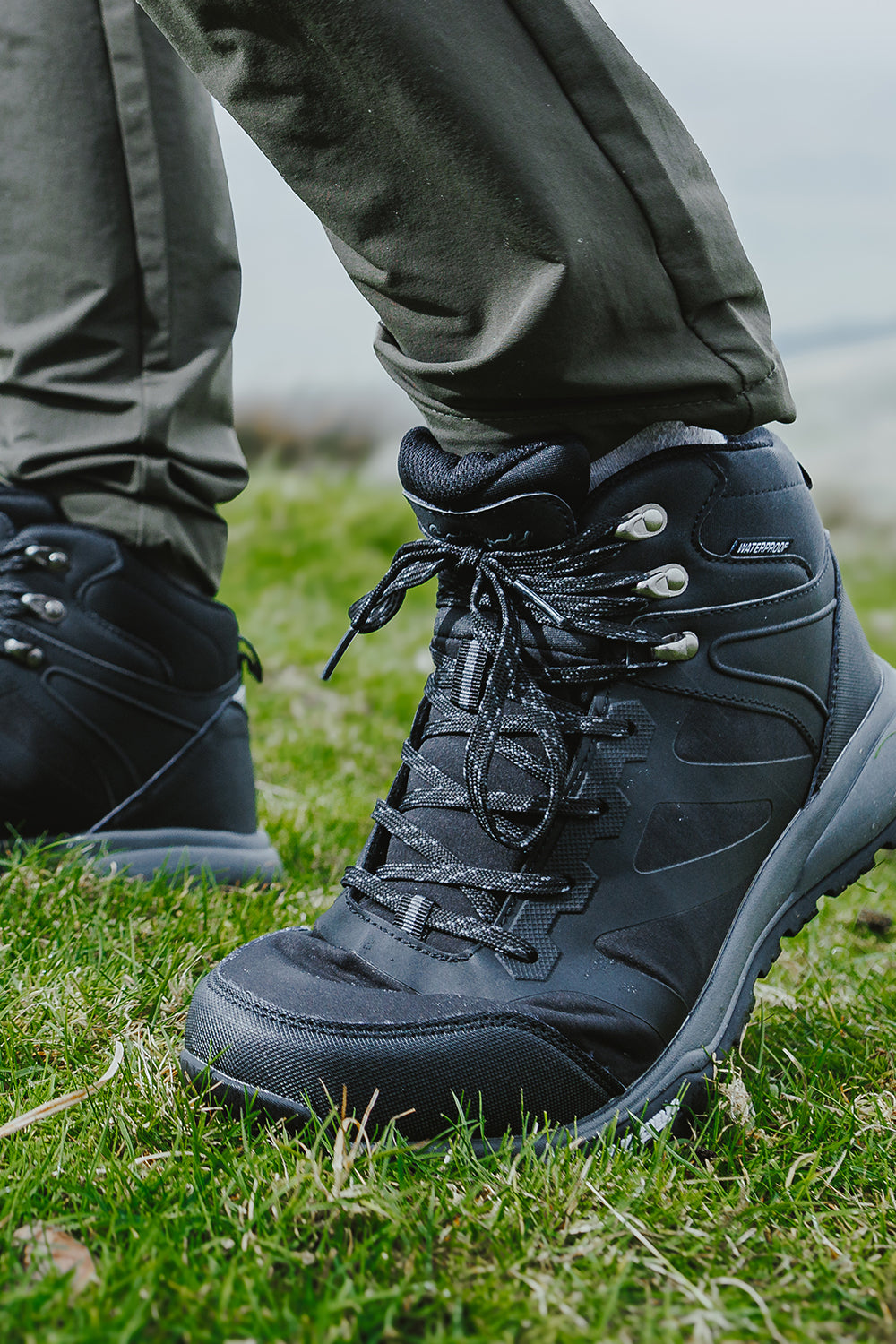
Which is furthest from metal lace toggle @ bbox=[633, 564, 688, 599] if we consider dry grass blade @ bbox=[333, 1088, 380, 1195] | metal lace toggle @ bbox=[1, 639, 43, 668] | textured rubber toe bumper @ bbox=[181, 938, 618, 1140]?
metal lace toggle @ bbox=[1, 639, 43, 668]

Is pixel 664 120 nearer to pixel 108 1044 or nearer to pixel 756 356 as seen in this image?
pixel 756 356

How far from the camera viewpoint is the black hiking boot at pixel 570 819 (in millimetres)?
1203

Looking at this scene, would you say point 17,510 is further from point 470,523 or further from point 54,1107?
point 54,1107

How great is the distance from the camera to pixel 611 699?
138 centimetres

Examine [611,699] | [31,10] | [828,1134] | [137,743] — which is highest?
[31,10]

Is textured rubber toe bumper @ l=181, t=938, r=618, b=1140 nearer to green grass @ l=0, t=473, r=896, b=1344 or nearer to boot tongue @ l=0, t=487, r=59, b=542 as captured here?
green grass @ l=0, t=473, r=896, b=1344

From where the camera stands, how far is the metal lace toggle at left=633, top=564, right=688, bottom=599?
135 centimetres

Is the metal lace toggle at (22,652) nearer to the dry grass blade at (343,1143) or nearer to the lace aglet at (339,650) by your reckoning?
the lace aglet at (339,650)

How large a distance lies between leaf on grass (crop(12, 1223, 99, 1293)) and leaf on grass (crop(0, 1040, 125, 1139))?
15 centimetres

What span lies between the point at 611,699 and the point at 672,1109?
0.47m

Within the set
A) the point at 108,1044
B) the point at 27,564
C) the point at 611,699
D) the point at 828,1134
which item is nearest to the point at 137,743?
the point at 27,564

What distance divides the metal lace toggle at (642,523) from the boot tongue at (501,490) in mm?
58

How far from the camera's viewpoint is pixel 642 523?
135cm

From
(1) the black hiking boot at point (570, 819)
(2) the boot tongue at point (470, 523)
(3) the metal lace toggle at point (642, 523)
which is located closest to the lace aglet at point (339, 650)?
(1) the black hiking boot at point (570, 819)
